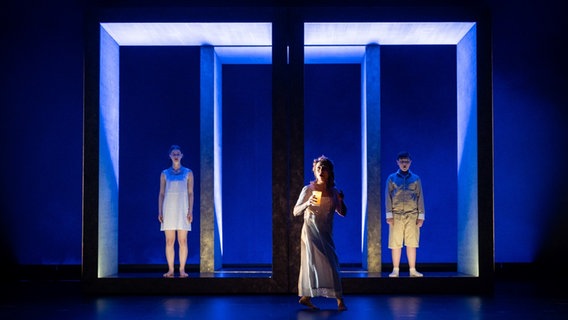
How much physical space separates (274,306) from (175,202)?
2213 mm

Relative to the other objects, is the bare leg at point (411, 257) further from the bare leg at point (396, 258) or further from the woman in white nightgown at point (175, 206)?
the woman in white nightgown at point (175, 206)

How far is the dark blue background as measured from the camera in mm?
9203

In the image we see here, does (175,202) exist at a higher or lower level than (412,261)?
Result: higher

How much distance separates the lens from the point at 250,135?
31.7 ft

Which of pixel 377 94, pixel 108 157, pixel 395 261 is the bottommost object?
pixel 395 261

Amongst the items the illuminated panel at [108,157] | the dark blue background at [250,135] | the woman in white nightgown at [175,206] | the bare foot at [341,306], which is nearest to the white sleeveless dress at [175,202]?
the woman in white nightgown at [175,206]

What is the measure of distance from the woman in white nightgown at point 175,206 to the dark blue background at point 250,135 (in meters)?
1.51

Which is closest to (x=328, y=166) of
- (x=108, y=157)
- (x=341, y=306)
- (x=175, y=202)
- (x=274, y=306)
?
(x=341, y=306)

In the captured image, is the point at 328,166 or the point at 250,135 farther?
the point at 250,135

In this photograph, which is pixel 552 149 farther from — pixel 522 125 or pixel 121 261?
pixel 121 261

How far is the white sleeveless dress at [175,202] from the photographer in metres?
7.87

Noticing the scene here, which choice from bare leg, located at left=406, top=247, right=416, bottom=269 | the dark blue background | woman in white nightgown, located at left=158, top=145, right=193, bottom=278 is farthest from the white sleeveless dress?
bare leg, located at left=406, top=247, right=416, bottom=269

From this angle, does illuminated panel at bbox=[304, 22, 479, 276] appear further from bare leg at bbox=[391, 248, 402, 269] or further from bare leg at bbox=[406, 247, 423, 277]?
bare leg at bbox=[406, 247, 423, 277]

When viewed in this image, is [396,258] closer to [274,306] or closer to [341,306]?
[341,306]
